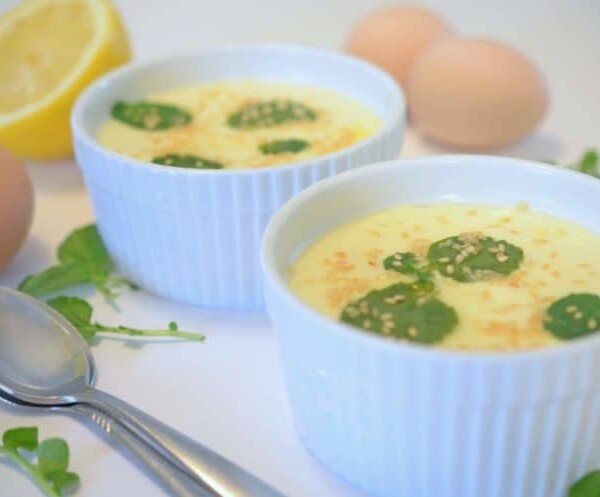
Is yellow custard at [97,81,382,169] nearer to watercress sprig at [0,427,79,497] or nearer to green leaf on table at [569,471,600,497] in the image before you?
watercress sprig at [0,427,79,497]

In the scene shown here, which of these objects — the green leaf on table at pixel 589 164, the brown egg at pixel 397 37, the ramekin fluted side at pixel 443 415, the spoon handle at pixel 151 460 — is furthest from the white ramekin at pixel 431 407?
the brown egg at pixel 397 37

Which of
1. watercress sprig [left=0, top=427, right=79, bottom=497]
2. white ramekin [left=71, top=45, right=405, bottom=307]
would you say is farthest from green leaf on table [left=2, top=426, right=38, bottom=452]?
white ramekin [left=71, top=45, right=405, bottom=307]

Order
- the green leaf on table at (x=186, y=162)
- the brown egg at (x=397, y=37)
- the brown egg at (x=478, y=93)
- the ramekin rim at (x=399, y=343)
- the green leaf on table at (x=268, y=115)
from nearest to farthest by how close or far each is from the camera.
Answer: the ramekin rim at (x=399, y=343)
the green leaf on table at (x=186, y=162)
the green leaf on table at (x=268, y=115)
the brown egg at (x=478, y=93)
the brown egg at (x=397, y=37)

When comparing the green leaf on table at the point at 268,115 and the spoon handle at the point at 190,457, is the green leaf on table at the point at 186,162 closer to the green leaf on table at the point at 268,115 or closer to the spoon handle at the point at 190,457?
the green leaf on table at the point at 268,115

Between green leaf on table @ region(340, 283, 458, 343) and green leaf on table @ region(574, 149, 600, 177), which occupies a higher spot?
green leaf on table @ region(340, 283, 458, 343)

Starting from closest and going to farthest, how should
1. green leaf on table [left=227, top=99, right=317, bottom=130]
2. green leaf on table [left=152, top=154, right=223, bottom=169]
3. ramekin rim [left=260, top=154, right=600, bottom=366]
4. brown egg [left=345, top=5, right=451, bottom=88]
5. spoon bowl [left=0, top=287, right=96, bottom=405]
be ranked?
ramekin rim [left=260, top=154, right=600, bottom=366]
spoon bowl [left=0, top=287, right=96, bottom=405]
green leaf on table [left=152, top=154, right=223, bottom=169]
green leaf on table [left=227, top=99, right=317, bottom=130]
brown egg [left=345, top=5, right=451, bottom=88]

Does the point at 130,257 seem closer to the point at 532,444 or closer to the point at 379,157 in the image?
the point at 379,157
